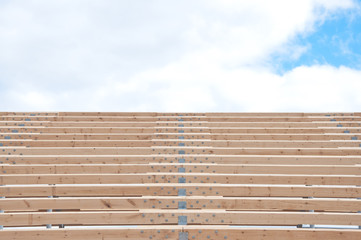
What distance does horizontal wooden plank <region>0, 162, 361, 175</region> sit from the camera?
13.1ft

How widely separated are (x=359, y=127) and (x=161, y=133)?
3919mm

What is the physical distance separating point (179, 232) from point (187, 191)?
0.60m

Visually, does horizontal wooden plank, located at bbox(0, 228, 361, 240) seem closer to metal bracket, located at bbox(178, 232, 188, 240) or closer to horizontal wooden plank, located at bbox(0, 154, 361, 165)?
metal bracket, located at bbox(178, 232, 188, 240)

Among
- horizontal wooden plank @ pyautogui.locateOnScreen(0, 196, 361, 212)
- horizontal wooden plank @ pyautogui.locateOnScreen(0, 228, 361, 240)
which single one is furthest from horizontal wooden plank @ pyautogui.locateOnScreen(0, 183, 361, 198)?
horizontal wooden plank @ pyautogui.locateOnScreen(0, 228, 361, 240)

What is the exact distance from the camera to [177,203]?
11.1ft

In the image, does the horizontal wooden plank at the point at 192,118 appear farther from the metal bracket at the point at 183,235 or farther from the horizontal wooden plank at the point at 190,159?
the metal bracket at the point at 183,235

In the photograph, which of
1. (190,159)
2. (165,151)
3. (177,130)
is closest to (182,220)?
(190,159)

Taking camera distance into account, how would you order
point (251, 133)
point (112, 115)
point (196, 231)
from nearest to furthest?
point (196, 231), point (251, 133), point (112, 115)

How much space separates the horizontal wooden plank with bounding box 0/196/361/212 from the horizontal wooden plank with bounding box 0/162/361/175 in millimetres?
644

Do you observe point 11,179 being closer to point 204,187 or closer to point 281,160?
point 204,187

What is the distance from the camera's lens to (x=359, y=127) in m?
5.82

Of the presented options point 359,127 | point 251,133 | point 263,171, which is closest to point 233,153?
point 263,171

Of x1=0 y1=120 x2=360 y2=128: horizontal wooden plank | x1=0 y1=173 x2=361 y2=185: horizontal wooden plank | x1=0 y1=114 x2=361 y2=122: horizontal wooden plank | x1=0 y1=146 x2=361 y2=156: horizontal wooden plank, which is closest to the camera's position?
x1=0 y1=173 x2=361 y2=185: horizontal wooden plank

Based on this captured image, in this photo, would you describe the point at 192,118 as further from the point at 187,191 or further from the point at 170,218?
the point at 170,218
